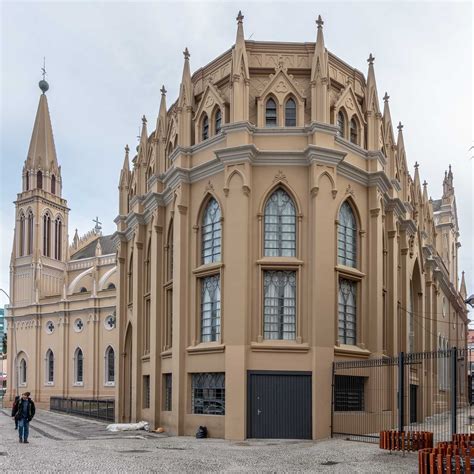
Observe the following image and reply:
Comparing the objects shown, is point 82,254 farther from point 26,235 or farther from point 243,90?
point 243,90

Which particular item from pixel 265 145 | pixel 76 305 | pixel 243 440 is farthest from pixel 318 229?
pixel 76 305

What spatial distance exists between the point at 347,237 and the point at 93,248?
58.8m

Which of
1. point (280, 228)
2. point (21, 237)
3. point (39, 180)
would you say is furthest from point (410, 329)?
point (21, 237)

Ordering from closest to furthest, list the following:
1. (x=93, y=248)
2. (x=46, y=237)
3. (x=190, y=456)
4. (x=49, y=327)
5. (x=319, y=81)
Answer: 1. (x=190, y=456)
2. (x=319, y=81)
3. (x=49, y=327)
4. (x=46, y=237)
5. (x=93, y=248)

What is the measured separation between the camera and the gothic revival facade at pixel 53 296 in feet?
223

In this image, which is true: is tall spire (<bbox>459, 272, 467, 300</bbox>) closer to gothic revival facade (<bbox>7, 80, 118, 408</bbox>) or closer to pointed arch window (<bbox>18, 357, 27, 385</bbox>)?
gothic revival facade (<bbox>7, 80, 118, 408</bbox>)

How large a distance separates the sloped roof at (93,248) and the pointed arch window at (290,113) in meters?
54.6

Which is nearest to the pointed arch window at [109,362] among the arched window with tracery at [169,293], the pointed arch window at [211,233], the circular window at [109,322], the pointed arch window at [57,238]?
the circular window at [109,322]

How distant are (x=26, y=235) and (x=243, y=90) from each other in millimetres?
56891

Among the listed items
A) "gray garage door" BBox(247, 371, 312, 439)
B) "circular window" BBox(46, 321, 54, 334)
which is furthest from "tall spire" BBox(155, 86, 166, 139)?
"circular window" BBox(46, 321, 54, 334)

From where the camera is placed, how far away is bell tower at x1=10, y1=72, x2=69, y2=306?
77.2 metres

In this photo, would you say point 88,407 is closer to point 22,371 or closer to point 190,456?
point 190,456

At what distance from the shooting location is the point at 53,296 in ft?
246

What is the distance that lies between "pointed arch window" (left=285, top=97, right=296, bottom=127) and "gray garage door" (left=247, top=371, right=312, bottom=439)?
9263 mm
